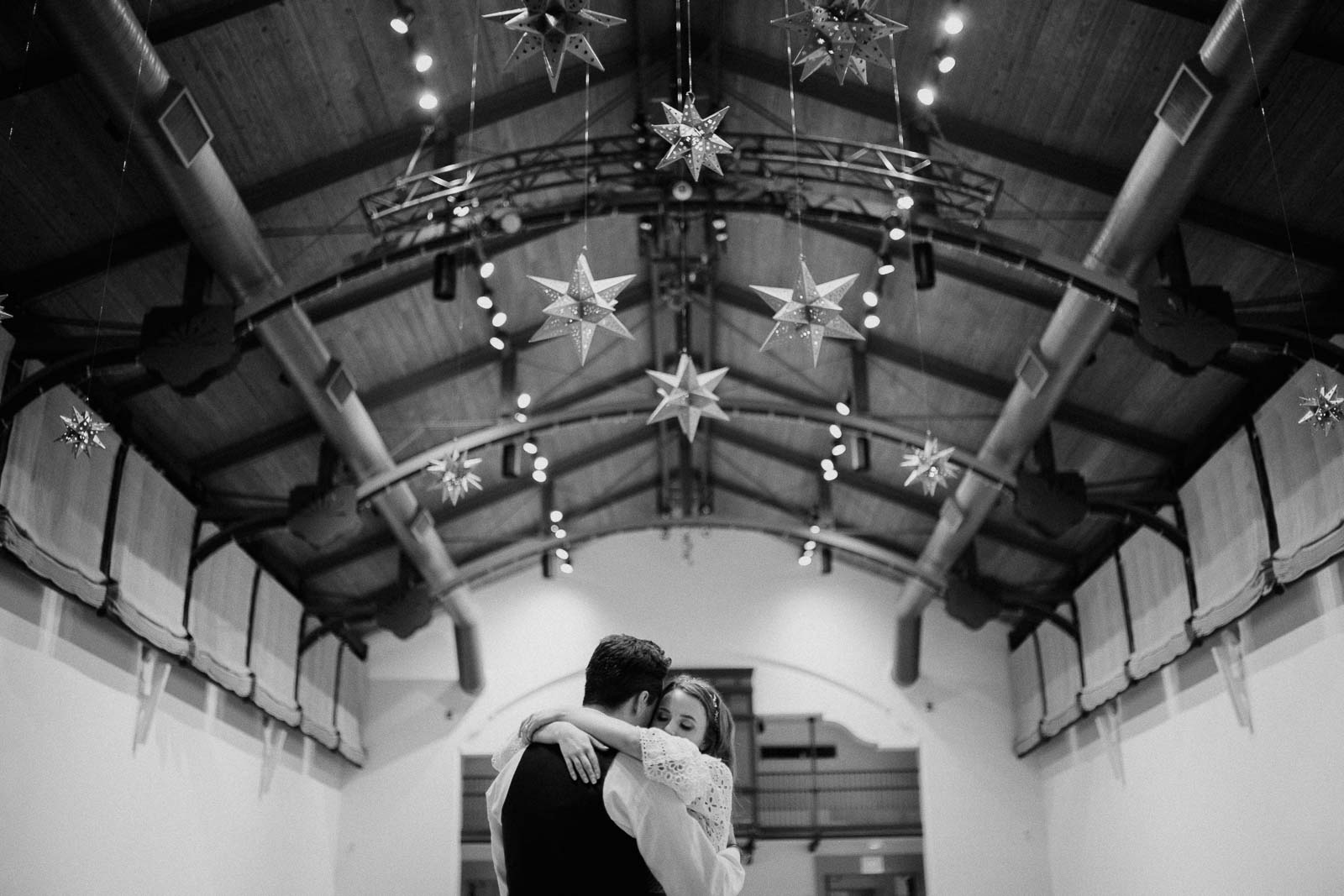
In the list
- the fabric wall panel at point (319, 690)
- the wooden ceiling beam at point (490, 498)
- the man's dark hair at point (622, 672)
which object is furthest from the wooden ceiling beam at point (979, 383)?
the man's dark hair at point (622, 672)

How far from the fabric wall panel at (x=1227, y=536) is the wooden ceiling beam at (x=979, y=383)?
2.26 ft

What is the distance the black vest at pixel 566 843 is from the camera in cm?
262

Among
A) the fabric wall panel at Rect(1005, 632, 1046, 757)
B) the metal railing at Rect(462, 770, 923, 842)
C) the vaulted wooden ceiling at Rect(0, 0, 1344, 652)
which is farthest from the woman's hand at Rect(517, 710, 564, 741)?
the fabric wall panel at Rect(1005, 632, 1046, 757)

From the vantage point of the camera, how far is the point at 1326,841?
A: 10703 millimetres

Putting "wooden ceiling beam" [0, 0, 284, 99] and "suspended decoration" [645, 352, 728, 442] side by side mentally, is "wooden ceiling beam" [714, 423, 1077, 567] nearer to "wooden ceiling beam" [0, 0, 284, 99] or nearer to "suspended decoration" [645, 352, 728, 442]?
"suspended decoration" [645, 352, 728, 442]

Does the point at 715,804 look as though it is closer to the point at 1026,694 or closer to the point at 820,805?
the point at 1026,694

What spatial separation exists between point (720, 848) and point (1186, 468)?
42.4 ft

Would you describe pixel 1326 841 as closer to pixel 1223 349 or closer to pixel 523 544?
pixel 1223 349

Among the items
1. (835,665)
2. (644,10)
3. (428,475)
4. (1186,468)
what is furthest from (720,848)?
(835,665)

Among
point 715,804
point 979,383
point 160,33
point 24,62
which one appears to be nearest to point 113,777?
point 24,62

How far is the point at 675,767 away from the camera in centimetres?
258

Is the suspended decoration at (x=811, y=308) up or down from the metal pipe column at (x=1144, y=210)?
down

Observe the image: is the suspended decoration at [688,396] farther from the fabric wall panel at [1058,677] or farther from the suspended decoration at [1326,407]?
the fabric wall panel at [1058,677]

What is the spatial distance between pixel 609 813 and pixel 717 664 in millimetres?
18497
